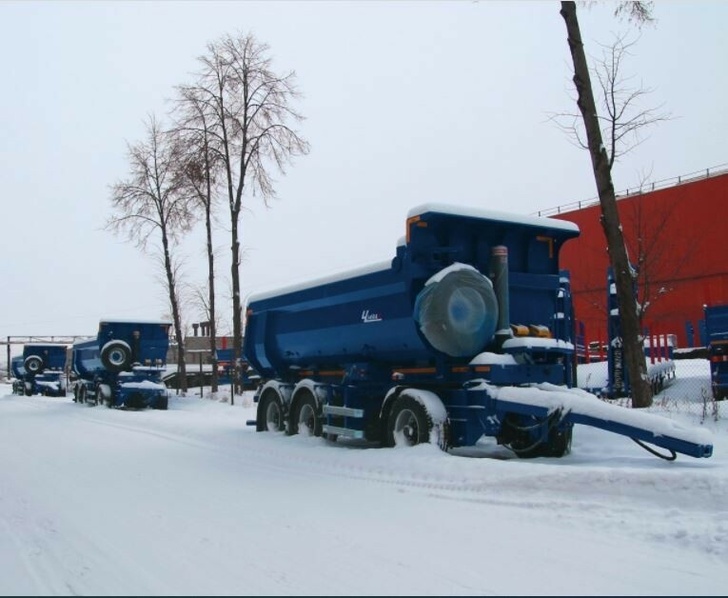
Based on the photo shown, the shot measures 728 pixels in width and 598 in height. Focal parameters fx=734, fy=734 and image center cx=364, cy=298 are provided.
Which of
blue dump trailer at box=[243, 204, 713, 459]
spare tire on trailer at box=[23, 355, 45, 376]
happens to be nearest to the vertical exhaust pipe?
blue dump trailer at box=[243, 204, 713, 459]

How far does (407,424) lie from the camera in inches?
392

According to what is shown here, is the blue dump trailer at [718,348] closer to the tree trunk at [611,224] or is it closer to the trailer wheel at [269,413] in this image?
the tree trunk at [611,224]

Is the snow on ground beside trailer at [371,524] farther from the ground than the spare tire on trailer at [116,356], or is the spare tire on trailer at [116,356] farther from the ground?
the spare tire on trailer at [116,356]

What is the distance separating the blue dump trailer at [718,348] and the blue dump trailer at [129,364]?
56.8ft

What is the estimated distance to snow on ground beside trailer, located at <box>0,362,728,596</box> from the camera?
15.8 ft

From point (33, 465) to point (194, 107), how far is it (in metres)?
18.1

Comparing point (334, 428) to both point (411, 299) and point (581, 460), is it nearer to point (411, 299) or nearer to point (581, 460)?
point (411, 299)

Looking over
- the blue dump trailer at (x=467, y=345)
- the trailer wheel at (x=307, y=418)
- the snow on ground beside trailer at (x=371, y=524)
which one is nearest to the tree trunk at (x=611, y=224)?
the blue dump trailer at (x=467, y=345)

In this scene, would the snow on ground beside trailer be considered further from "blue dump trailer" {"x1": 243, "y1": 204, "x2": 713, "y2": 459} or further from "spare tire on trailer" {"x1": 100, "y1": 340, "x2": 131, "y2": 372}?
"spare tire on trailer" {"x1": 100, "y1": 340, "x2": 131, "y2": 372}

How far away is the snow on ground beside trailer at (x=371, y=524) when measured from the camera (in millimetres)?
4816

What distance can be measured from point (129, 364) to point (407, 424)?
706 inches

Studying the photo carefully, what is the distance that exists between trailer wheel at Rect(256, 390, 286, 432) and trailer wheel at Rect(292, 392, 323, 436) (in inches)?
32.1

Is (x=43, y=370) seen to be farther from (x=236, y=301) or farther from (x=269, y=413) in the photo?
(x=269, y=413)

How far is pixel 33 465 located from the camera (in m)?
10.6
